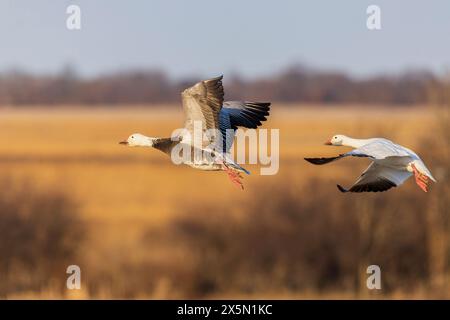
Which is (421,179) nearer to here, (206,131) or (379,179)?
(379,179)

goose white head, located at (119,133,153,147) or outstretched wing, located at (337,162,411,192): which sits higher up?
goose white head, located at (119,133,153,147)

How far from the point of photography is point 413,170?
766 cm

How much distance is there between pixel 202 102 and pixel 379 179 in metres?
1.54

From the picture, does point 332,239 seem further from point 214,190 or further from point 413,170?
point 413,170

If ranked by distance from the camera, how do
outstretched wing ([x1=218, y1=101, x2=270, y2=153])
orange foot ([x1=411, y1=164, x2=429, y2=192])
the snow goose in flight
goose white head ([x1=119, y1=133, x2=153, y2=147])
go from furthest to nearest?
1. outstretched wing ([x1=218, y1=101, x2=270, y2=153])
2. goose white head ([x1=119, y1=133, x2=153, y2=147])
3. the snow goose in flight
4. orange foot ([x1=411, y1=164, x2=429, y2=192])

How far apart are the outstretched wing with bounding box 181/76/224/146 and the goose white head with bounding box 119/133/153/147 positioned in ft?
1.87

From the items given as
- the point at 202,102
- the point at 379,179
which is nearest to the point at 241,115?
the point at 202,102

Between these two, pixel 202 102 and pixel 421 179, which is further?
pixel 202 102

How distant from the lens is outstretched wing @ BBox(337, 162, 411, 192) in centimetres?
806

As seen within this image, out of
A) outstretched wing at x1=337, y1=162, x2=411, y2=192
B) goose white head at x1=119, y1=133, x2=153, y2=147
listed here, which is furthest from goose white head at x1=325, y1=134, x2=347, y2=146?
goose white head at x1=119, y1=133, x2=153, y2=147

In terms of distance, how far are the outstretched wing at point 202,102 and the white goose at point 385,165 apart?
38.0 inches

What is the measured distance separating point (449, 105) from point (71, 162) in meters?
11.5

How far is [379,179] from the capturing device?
8.19m

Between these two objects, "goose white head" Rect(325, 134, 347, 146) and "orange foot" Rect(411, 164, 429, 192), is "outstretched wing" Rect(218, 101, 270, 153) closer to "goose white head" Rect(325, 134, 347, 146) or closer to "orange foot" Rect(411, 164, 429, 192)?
"goose white head" Rect(325, 134, 347, 146)
